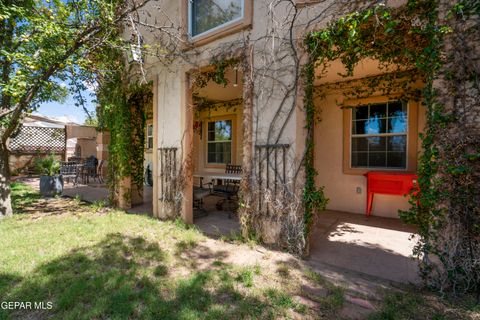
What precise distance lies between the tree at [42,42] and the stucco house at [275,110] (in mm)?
970

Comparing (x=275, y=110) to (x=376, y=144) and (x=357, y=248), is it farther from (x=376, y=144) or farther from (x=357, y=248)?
(x=376, y=144)

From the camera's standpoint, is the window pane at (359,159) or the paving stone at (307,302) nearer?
the paving stone at (307,302)

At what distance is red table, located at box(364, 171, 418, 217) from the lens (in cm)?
435

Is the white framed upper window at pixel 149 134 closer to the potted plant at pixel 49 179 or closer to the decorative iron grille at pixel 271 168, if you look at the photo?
the potted plant at pixel 49 179

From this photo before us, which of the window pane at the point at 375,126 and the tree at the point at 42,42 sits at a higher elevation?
the tree at the point at 42,42

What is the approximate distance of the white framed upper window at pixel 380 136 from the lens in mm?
4883

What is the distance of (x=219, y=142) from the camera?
26.9 ft

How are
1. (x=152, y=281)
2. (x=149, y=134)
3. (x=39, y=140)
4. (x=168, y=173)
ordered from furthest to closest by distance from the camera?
(x=39, y=140)
(x=149, y=134)
(x=168, y=173)
(x=152, y=281)

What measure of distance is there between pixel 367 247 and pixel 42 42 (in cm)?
613

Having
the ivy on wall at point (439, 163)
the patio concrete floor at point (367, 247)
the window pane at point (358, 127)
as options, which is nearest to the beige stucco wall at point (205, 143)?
the window pane at point (358, 127)

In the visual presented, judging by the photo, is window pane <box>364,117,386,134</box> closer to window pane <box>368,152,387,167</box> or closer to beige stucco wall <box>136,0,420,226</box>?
window pane <box>368,152,387,167</box>

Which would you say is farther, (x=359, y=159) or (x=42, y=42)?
(x=359, y=159)

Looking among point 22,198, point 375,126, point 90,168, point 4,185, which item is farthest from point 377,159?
point 90,168
